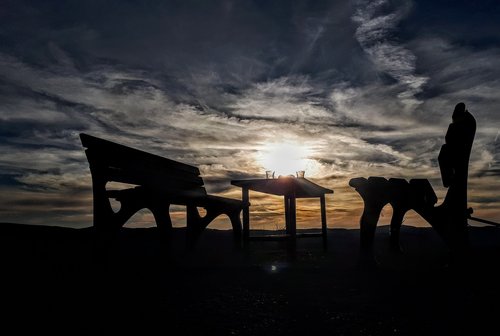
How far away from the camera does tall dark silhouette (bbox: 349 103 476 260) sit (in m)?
5.72

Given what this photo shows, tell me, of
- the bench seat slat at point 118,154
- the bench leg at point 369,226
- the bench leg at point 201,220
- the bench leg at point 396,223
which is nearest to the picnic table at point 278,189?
the bench leg at point 201,220

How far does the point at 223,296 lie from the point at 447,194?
3.83 metres

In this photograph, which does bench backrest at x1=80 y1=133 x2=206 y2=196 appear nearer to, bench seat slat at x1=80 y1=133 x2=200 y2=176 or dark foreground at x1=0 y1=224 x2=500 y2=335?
bench seat slat at x1=80 y1=133 x2=200 y2=176

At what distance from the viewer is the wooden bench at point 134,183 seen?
5430mm

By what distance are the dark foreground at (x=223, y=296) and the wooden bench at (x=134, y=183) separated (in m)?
0.55

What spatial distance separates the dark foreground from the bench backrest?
1014 millimetres

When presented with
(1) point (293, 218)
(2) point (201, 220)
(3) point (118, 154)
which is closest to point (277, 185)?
(1) point (293, 218)

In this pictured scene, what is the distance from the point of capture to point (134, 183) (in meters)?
6.02

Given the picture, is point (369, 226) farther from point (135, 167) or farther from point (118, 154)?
point (118, 154)

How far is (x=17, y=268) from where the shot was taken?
4172 millimetres

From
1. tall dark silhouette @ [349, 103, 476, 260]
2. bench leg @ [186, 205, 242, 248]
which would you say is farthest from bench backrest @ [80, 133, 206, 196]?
Answer: tall dark silhouette @ [349, 103, 476, 260]

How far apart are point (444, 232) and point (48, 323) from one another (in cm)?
527

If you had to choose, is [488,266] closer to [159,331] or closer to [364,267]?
[364,267]

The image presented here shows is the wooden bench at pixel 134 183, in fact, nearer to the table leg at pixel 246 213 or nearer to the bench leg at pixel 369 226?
the table leg at pixel 246 213
